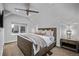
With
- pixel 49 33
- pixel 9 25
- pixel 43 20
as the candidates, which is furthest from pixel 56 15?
pixel 9 25

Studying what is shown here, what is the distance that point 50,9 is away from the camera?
7.14 ft

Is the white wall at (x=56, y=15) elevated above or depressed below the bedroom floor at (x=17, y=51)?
above

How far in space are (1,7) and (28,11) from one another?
19.9 inches

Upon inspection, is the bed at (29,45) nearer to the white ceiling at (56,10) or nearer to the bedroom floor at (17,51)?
the bedroom floor at (17,51)

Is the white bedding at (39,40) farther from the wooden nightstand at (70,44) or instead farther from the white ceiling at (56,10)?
the white ceiling at (56,10)

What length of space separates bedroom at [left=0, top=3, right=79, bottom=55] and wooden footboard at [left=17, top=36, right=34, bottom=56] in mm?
93

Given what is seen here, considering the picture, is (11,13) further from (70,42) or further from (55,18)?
(70,42)

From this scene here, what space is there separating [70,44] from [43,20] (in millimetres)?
679

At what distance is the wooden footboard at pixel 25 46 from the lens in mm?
2109

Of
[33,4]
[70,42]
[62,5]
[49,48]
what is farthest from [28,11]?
[70,42]

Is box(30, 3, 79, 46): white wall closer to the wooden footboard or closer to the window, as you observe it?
the window

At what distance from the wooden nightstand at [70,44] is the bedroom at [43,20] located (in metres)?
0.06

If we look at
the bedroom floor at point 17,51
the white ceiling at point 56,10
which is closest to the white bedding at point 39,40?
the bedroom floor at point 17,51

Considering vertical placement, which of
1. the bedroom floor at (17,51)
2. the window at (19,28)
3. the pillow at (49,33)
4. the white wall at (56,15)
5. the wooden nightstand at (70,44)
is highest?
the white wall at (56,15)
